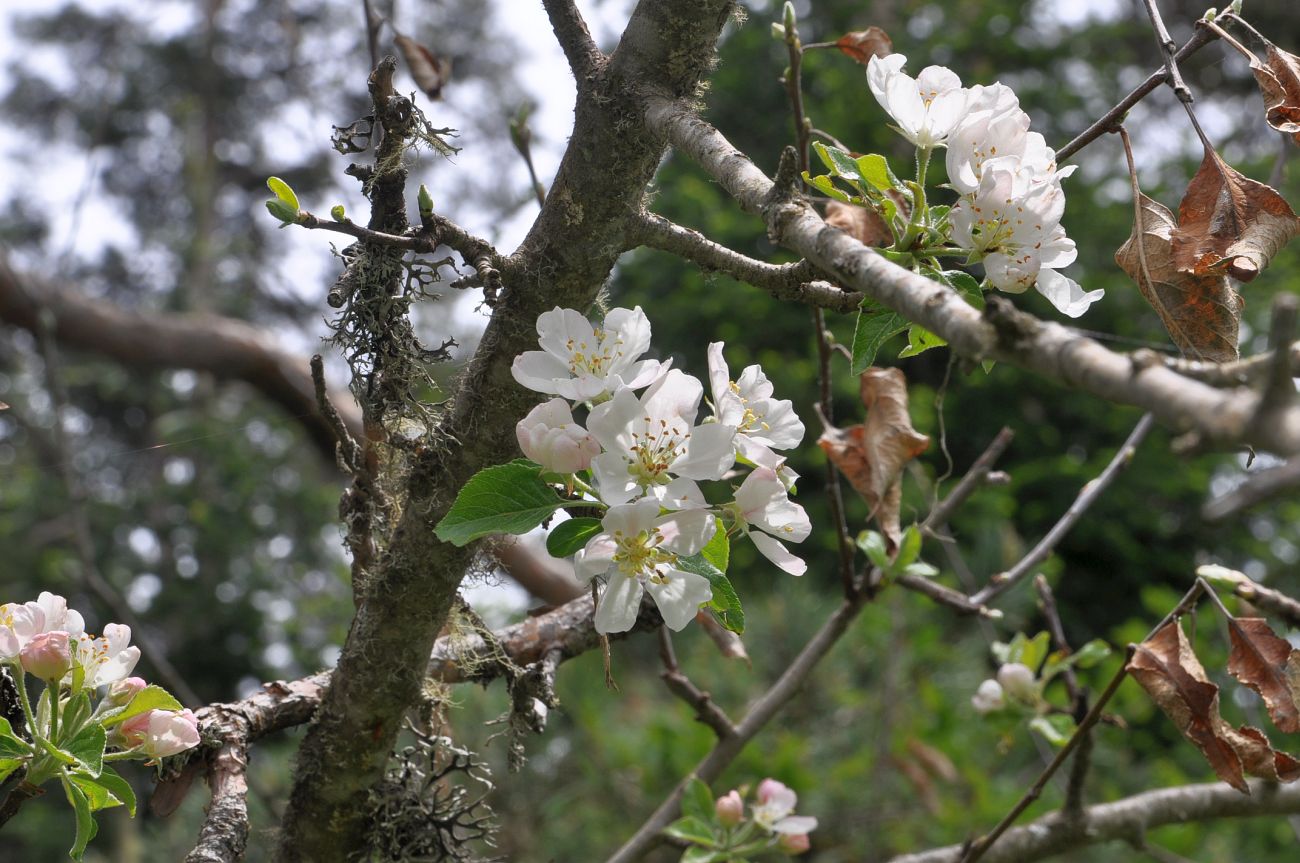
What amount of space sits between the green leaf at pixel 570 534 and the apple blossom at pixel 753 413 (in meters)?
0.12

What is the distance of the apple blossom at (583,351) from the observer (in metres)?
0.76

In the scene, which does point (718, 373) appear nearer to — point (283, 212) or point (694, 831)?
point (283, 212)

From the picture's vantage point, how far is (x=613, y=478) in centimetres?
69

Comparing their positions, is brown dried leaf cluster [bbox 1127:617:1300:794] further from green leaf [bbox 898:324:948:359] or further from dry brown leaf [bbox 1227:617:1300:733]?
Result: green leaf [bbox 898:324:948:359]

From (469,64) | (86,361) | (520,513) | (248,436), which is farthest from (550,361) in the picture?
(469,64)

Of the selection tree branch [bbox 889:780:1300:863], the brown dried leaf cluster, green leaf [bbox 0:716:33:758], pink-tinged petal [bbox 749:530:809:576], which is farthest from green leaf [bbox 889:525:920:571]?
green leaf [bbox 0:716:33:758]

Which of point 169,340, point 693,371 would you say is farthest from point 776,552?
point 693,371

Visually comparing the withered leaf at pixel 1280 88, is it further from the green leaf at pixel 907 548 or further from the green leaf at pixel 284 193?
the green leaf at pixel 284 193

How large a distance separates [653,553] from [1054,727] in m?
1.12

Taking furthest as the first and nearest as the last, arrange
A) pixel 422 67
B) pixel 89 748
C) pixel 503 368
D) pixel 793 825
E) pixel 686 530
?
pixel 422 67 < pixel 793 825 < pixel 503 368 < pixel 89 748 < pixel 686 530

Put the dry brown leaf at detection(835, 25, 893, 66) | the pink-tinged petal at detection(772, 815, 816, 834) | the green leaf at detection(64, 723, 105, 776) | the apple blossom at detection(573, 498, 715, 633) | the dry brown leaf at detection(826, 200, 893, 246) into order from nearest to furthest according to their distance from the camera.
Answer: the apple blossom at detection(573, 498, 715, 633)
the green leaf at detection(64, 723, 105, 776)
the dry brown leaf at detection(826, 200, 893, 246)
the dry brown leaf at detection(835, 25, 893, 66)
the pink-tinged petal at detection(772, 815, 816, 834)

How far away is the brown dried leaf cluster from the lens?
93 centimetres

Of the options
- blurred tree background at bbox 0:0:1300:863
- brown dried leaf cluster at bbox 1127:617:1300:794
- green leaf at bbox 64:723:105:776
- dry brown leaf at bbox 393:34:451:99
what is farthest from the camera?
blurred tree background at bbox 0:0:1300:863

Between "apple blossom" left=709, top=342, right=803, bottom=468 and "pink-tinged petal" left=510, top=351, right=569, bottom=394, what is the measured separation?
117 mm
